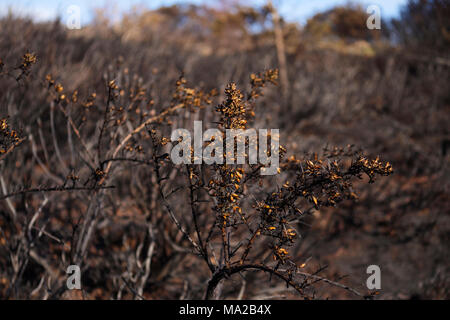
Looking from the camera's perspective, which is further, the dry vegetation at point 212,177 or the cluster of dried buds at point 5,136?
the dry vegetation at point 212,177

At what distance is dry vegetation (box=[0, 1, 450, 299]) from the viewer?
1.64 m

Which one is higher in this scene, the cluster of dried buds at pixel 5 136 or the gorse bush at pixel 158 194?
the cluster of dried buds at pixel 5 136

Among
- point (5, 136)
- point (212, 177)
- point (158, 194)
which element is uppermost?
point (5, 136)

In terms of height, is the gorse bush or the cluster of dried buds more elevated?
the cluster of dried buds

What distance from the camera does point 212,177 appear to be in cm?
162

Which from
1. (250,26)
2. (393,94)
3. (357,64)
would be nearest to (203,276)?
(393,94)

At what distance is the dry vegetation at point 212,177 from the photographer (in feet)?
5.39

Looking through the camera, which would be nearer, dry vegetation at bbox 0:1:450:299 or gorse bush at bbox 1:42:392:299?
gorse bush at bbox 1:42:392:299

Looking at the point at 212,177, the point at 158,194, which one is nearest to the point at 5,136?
the point at 212,177

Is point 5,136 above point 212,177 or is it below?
above

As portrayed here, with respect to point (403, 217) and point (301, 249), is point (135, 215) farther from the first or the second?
point (403, 217)

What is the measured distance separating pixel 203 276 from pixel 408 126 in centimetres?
528

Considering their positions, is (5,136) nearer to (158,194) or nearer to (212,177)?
(212,177)
